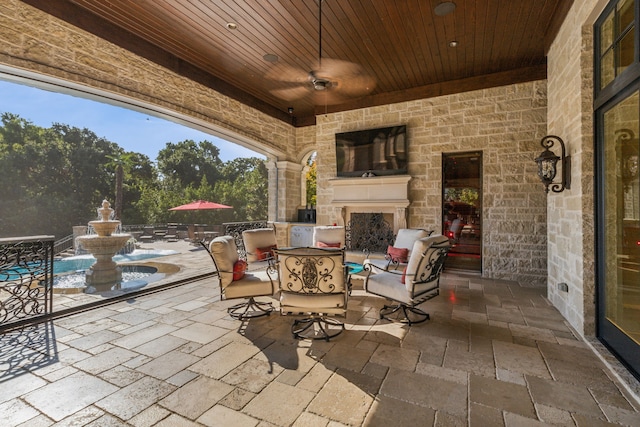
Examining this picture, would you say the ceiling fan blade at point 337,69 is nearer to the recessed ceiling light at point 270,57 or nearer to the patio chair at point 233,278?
the recessed ceiling light at point 270,57

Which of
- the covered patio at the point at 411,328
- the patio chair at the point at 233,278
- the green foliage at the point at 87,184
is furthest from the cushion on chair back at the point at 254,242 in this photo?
the green foliage at the point at 87,184

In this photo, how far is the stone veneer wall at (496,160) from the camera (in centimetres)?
479

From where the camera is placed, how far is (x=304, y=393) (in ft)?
6.24

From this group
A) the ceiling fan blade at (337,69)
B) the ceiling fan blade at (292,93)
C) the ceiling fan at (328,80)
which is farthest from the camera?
the ceiling fan blade at (292,93)

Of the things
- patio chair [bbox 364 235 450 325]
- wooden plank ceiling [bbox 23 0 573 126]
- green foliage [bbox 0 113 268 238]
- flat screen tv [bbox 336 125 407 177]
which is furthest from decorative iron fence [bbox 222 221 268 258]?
green foliage [bbox 0 113 268 238]

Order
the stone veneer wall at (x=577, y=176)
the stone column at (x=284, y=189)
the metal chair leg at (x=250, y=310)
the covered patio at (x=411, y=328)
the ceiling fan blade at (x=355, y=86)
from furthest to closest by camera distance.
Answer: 1. the stone column at (x=284, y=189)
2. the ceiling fan blade at (x=355, y=86)
3. the metal chair leg at (x=250, y=310)
4. the stone veneer wall at (x=577, y=176)
5. the covered patio at (x=411, y=328)

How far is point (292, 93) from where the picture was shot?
5828 mm

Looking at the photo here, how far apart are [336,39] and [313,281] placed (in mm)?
3234

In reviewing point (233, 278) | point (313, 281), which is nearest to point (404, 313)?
point (313, 281)

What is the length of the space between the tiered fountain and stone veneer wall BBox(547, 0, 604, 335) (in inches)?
232

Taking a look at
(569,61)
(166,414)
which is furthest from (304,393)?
(569,61)

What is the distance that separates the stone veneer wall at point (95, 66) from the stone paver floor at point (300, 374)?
8.88 feet

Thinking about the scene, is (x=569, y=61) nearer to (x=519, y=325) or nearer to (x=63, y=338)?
(x=519, y=325)

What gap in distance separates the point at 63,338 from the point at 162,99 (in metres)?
3.18
